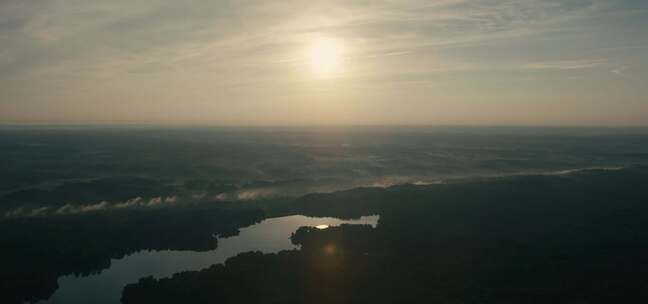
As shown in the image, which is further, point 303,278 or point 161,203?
point 161,203

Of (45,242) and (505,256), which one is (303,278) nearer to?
(505,256)

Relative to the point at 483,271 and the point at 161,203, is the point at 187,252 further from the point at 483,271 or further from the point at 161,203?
the point at 483,271

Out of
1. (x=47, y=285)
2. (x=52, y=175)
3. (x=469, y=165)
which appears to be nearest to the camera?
(x=47, y=285)

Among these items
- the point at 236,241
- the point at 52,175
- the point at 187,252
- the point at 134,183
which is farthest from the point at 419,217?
Result: the point at 52,175

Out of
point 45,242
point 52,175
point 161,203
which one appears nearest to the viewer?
point 45,242

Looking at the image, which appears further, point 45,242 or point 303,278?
point 45,242

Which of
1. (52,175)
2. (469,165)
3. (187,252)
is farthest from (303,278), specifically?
(469,165)

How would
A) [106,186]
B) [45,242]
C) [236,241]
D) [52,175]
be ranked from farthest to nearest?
[52,175] < [106,186] < [236,241] < [45,242]

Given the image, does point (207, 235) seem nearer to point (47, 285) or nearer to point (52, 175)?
point (47, 285)

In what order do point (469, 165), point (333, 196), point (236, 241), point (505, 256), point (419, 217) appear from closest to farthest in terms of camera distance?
point (505, 256), point (236, 241), point (419, 217), point (333, 196), point (469, 165)
